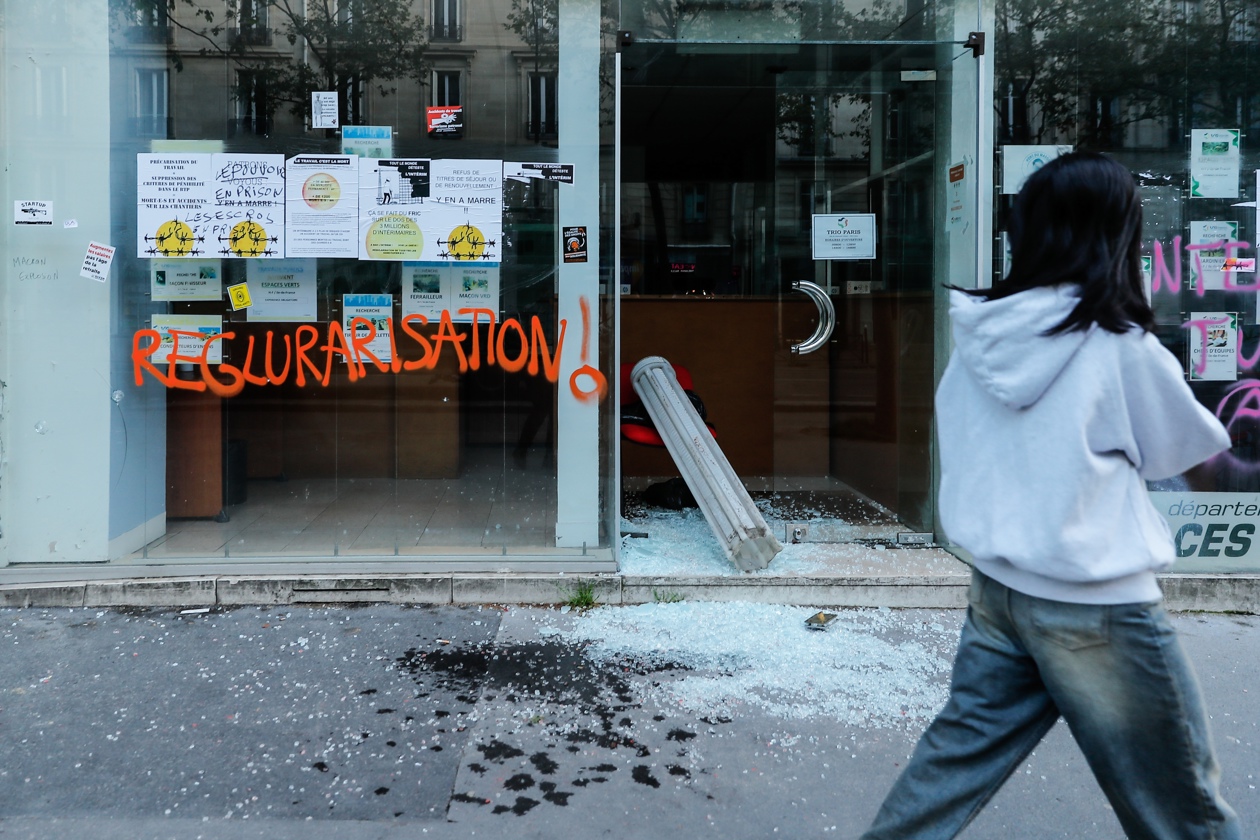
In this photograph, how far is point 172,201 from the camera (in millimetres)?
5805

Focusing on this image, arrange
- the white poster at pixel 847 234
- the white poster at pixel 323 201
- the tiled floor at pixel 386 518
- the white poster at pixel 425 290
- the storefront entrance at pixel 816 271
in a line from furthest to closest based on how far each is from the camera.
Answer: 1. the white poster at pixel 847 234
2. the storefront entrance at pixel 816 271
3. the tiled floor at pixel 386 518
4. the white poster at pixel 425 290
5. the white poster at pixel 323 201

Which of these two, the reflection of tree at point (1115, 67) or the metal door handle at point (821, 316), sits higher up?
the reflection of tree at point (1115, 67)

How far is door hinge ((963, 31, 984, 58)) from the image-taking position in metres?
6.02

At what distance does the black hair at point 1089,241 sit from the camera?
2221 mm

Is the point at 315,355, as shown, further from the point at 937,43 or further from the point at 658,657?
the point at 937,43

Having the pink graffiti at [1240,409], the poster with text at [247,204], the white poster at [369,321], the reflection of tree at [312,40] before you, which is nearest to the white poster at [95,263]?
the poster with text at [247,204]

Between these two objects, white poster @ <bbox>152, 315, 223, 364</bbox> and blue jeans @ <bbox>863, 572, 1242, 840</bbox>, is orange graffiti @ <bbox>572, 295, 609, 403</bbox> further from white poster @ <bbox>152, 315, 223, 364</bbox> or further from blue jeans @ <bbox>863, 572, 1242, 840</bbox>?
blue jeans @ <bbox>863, 572, 1242, 840</bbox>

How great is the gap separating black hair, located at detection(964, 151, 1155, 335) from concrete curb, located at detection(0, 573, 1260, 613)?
3.53m

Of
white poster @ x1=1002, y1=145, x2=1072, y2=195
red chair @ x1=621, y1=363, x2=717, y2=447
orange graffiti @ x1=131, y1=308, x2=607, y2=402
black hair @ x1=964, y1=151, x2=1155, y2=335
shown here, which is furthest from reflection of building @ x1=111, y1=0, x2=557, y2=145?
black hair @ x1=964, y1=151, x2=1155, y2=335

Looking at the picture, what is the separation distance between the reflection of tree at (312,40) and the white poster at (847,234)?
2.93m

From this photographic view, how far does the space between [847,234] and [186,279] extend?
160 inches

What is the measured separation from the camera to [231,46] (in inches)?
233

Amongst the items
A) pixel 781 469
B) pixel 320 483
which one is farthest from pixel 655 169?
Answer: pixel 320 483

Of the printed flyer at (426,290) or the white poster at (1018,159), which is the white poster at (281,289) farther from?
the white poster at (1018,159)
